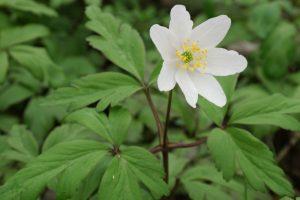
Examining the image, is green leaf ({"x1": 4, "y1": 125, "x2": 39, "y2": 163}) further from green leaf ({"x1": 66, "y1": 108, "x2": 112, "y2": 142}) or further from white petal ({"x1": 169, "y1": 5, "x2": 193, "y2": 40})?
white petal ({"x1": 169, "y1": 5, "x2": 193, "y2": 40})

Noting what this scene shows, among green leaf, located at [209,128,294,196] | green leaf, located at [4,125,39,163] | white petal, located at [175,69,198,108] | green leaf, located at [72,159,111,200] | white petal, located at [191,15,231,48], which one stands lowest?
green leaf, located at [4,125,39,163]

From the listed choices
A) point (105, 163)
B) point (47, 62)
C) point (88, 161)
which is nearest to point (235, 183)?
point (105, 163)

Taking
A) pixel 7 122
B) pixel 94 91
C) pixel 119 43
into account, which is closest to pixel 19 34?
pixel 7 122

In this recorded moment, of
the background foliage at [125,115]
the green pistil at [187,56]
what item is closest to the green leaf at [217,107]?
the background foliage at [125,115]

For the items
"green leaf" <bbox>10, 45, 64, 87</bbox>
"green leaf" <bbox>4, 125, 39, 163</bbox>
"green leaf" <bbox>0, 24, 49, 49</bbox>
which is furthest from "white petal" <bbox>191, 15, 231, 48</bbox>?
"green leaf" <bbox>0, 24, 49, 49</bbox>

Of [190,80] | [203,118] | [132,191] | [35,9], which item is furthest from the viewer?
[35,9]

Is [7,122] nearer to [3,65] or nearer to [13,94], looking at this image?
[13,94]

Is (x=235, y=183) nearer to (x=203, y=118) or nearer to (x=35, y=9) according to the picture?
(x=203, y=118)
